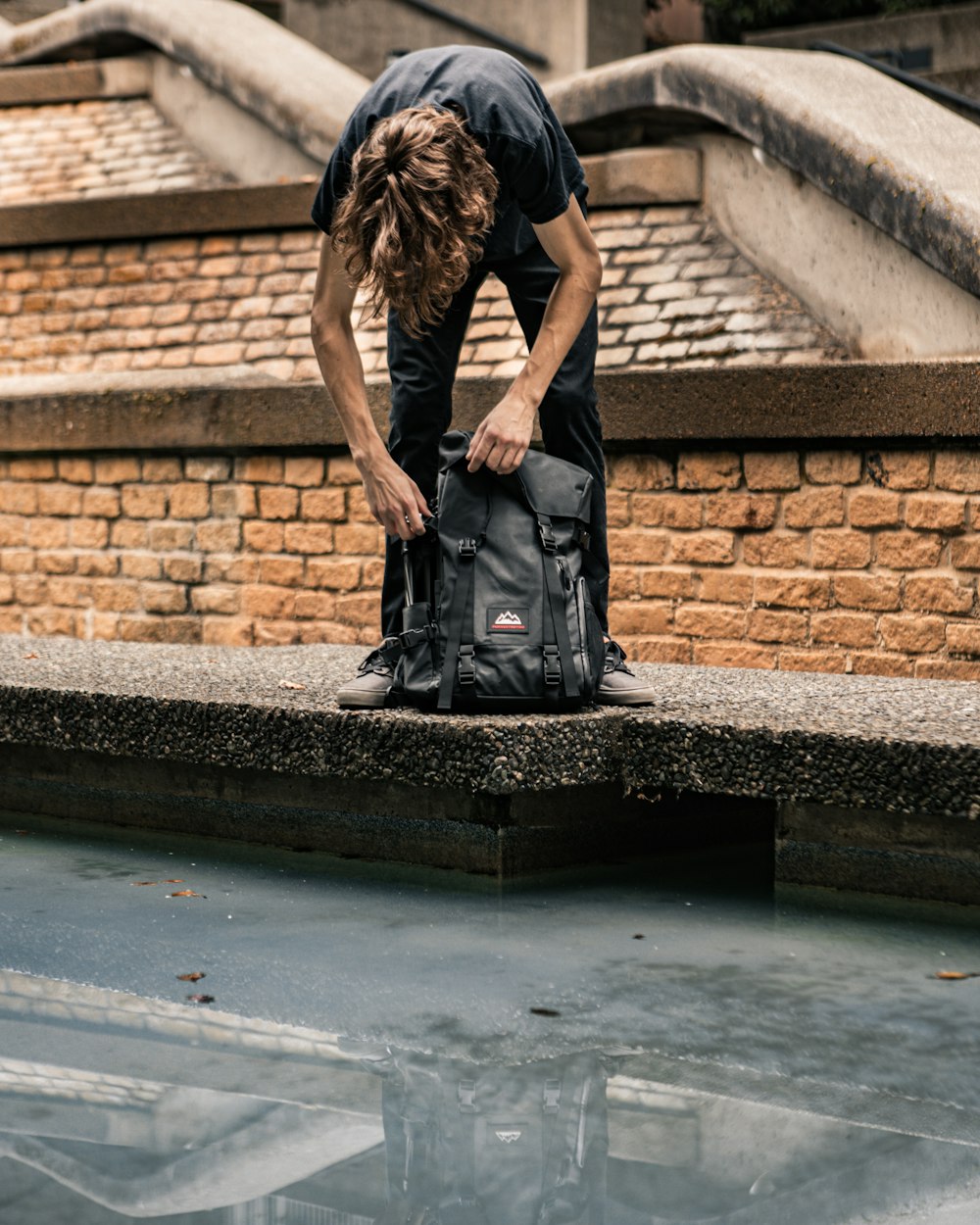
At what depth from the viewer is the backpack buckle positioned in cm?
339

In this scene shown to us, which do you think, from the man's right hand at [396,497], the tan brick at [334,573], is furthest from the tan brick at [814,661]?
the man's right hand at [396,497]

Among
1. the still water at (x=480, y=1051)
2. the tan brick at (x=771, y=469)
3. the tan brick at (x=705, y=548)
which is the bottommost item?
the still water at (x=480, y=1051)

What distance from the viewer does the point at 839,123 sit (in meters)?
6.93

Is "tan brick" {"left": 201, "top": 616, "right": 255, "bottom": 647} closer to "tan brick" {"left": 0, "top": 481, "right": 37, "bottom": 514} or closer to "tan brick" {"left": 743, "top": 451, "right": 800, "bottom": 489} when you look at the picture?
"tan brick" {"left": 0, "top": 481, "right": 37, "bottom": 514}

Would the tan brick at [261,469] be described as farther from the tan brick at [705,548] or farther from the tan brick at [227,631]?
the tan brick at [705,548]

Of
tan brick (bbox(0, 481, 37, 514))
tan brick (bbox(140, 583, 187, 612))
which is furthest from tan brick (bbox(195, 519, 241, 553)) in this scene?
tan brick (bbox(0, 481, 37, 514))

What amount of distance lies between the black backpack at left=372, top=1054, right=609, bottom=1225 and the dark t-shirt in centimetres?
185

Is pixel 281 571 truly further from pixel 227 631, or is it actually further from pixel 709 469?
pixel 709 469

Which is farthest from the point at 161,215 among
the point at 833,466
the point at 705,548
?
the point at 833,466

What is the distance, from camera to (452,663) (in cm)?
340

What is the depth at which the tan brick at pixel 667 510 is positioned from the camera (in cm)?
670

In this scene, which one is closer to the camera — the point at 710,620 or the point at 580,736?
the point at 580,736

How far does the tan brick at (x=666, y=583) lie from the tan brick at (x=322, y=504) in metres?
1.64

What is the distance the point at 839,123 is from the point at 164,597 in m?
4.19
